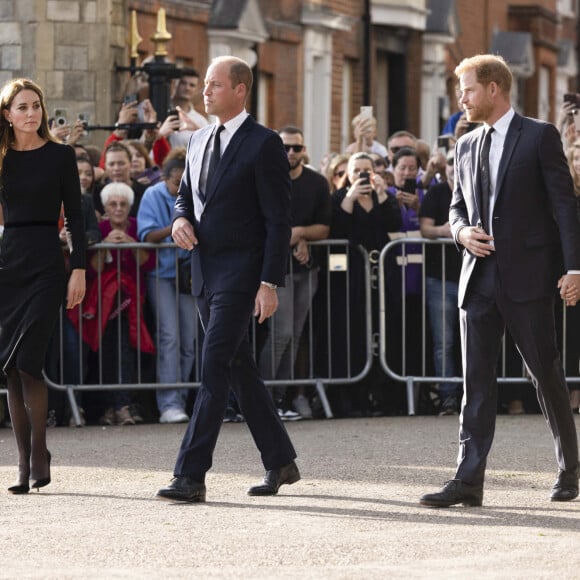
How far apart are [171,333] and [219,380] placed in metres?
4.51

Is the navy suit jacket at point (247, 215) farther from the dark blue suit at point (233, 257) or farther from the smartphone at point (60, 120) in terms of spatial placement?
the smartphone at point (60, 120)

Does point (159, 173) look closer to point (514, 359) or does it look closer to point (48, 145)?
point (514, 359)

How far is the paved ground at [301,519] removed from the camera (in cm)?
720

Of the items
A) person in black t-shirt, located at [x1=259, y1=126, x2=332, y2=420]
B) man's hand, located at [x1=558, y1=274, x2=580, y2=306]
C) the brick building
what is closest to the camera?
person in black t-shirt, located at [x1=259, y1=126, x2=332, y2=420]

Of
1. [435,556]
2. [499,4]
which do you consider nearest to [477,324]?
[435,556]

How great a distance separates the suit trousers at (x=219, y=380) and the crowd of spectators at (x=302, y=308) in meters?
3.98

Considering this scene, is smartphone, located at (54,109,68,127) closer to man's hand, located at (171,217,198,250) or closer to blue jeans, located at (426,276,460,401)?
blue jeans, located at (426,276,460,401)

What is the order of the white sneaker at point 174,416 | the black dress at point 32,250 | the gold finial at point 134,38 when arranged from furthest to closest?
1. the gold finial at point 134,38
2. the white sneaker at point 174,416
3. the black dress at point 32,250

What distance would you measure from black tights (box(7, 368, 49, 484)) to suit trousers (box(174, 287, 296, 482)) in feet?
2.64

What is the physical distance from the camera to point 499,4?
130 ft

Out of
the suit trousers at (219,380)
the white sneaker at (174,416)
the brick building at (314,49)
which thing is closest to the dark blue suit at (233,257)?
the suit trousers at (219,380)

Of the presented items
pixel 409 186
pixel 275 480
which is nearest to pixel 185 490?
pixel 275 480

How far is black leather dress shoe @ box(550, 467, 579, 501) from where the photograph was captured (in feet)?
28.9

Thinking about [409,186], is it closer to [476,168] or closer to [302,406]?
[302,406]
